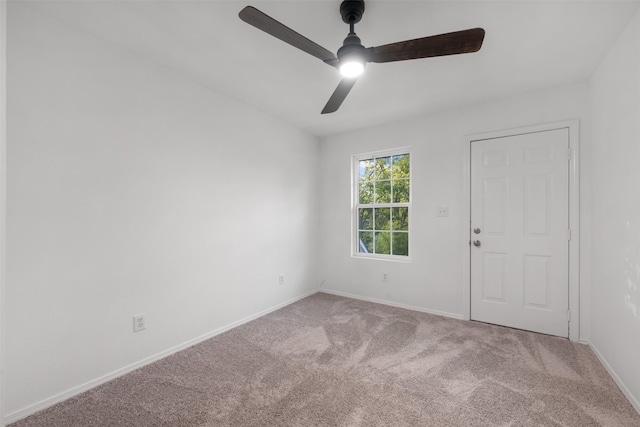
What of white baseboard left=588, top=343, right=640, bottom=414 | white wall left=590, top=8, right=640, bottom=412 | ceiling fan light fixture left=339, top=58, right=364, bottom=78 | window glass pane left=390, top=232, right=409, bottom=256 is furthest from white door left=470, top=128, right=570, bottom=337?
ceiling fan light fixture left=339, top=58, right=364, bottom=78

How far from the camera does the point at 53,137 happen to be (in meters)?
1.74

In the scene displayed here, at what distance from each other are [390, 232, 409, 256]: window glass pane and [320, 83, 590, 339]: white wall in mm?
139

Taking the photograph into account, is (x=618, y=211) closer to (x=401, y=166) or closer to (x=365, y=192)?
(x=401, y=166)

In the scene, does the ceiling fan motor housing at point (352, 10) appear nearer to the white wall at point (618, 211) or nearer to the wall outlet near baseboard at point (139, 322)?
the white wall at point (618, 211)

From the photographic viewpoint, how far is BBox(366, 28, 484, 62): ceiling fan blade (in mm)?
1409

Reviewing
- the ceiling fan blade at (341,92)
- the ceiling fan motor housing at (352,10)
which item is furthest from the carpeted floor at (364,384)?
→ the ceiling fan motor housing at (352,10)

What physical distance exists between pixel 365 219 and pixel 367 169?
690 millimetres

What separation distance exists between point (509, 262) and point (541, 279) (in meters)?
0.29

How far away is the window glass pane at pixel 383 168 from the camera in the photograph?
3.74 metres

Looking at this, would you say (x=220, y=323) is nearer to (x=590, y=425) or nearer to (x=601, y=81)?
(x=590, y=425)

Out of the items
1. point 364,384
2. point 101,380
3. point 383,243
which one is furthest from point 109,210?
point 383,243

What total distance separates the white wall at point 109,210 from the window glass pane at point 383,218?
1.66 metres

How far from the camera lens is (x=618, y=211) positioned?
1.93 metres

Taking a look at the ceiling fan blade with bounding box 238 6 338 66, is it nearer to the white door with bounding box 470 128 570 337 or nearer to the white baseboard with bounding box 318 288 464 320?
the white door with bounding box 470 128 570 337
